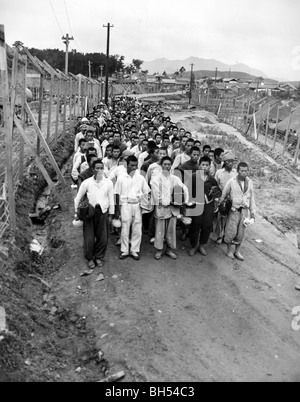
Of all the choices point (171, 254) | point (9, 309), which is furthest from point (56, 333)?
point (171, 254)

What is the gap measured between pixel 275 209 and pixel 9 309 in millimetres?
7033

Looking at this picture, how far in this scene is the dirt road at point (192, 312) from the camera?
3.75m

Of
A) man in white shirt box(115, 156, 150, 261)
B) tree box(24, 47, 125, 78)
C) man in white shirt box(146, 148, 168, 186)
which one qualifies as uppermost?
tree box(24, 47, 125, 78)

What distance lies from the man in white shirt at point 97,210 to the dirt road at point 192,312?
0.24m

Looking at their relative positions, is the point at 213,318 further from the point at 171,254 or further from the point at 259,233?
the point at 259,233

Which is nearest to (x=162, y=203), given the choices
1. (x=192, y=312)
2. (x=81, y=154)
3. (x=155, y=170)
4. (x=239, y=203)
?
(x=155, y=170)

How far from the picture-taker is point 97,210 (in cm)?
554

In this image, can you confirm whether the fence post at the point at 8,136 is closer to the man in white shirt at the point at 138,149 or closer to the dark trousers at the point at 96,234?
the dark trousers at the point at 96,234

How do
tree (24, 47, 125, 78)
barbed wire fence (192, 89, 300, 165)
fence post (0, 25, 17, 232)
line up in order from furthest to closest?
tree (24, 47, 125, 78) < barbed wire fence (192, 89, 300, 165) < fence post (0, 25, 17, 232)

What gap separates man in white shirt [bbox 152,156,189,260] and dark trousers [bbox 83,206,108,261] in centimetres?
84

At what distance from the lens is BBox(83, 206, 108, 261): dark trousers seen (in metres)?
5.58

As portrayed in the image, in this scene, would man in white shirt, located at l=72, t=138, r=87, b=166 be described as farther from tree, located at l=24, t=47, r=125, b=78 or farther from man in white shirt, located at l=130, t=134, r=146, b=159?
tree, located at l=24, t=47, r=125, b=78

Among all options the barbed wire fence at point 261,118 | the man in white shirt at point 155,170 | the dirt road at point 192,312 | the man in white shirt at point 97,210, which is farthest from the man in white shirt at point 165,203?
the barbed wire fence at point 261,118

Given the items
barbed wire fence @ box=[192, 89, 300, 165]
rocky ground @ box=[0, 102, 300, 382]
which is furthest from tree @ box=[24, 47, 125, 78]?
rocky ground @ box=[0, 102, 300, 382]
